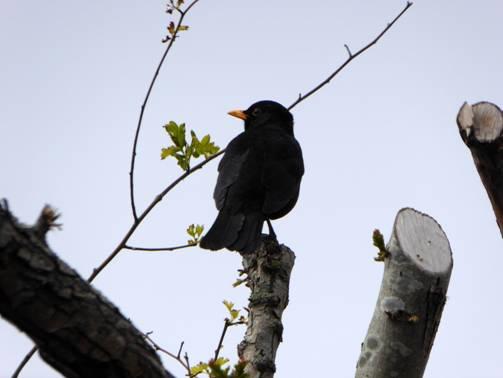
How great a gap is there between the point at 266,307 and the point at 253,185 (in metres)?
2.76

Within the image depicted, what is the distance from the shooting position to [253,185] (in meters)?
6.30

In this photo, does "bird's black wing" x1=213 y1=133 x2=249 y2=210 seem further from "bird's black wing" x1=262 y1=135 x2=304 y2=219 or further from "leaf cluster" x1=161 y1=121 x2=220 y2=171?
"leaf cluster" x1=161 y1=121 x2=220 y2=171

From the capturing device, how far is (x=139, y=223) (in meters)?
3.37

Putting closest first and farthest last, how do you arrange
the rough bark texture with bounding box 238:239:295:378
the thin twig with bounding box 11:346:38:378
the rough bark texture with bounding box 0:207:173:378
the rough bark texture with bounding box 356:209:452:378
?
the rough bark texture with bounding box 0:207:173:378 → the thin twig with bounding box 11:346:38:378 → the rough bark texture with bounding box 356:209:452:378 → the rough bark texture with bounding box 238:239:295:378

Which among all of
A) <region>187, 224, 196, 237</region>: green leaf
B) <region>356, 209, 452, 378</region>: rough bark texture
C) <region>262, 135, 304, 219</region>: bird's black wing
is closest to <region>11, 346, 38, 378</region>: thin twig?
<region>356, 209, 452, 378</region>: rough bark texture

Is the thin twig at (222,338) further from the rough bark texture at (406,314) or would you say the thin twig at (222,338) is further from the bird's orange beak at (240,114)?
the bird's orange beak at (240,114)

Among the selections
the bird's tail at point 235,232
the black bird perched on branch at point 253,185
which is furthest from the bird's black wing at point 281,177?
the bird's tail at point 235,232

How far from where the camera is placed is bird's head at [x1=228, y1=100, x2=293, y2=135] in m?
7.66

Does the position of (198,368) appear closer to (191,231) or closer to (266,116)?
(191,231)

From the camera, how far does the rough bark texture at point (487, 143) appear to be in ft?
12.1

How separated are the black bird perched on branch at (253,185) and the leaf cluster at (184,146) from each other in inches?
54.7

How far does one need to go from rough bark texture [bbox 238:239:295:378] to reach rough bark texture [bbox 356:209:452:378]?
44 centimetres

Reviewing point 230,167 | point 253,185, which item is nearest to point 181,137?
point 253,185

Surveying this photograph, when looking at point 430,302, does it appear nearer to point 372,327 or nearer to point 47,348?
point 372,327
